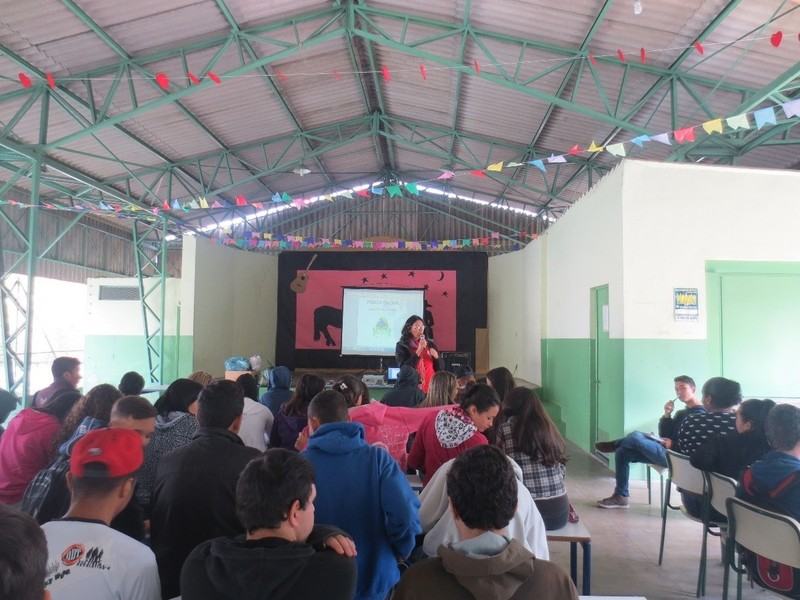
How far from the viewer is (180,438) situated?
7.99ft

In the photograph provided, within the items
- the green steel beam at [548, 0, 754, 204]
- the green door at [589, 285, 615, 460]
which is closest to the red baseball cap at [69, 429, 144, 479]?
the green door at [589, 285, 615, 460]

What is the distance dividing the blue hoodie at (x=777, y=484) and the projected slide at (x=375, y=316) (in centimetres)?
779

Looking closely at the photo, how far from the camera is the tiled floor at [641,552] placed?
2.97 m

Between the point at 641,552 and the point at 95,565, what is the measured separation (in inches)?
129

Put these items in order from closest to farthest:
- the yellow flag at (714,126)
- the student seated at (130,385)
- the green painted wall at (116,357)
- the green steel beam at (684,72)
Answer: the student seated at (130,385) → the yellow flag at (714,126) → the green steel beam at (684,72) → the green painted wall at (116,357)

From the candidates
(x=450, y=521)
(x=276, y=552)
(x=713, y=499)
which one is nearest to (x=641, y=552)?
(x=713, y=499)

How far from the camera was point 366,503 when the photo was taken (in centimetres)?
178

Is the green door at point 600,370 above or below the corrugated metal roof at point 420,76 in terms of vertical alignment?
below

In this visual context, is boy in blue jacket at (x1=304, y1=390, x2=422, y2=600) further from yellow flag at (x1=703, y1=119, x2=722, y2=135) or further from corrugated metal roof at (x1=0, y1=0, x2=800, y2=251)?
corrugated metal roof at (x1=0, y1=0, x2=800, y2=251)

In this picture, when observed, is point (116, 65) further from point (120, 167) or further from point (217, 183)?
point (217, 183)

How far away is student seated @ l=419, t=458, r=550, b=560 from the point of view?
188 centimetres

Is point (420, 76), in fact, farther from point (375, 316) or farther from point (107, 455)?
point (107, 455)

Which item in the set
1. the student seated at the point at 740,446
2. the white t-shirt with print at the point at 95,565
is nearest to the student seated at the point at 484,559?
the white t-shirt with print at the point at 95,565

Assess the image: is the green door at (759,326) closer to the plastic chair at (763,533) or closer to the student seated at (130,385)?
the plastic chair at (763,533)
